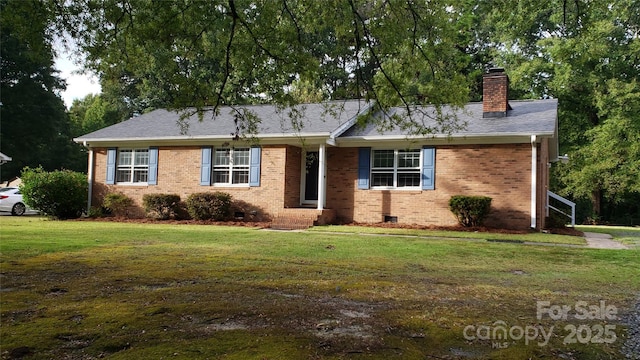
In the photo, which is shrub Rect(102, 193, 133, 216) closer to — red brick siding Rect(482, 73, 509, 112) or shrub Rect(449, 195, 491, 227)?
shrub Rect(449, 195, 491, 227)

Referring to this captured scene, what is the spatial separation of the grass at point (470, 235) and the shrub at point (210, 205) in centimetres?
380

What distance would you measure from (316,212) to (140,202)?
7.41m

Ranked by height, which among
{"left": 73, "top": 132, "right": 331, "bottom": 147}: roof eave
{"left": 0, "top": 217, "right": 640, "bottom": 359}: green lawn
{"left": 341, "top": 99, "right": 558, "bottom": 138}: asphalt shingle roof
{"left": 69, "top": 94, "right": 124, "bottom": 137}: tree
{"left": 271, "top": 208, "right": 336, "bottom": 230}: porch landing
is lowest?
{"left": 0, "top": 217, "right": 640, "bottom": 359}: green lawn

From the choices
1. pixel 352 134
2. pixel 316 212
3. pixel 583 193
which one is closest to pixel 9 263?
pixel 316 212

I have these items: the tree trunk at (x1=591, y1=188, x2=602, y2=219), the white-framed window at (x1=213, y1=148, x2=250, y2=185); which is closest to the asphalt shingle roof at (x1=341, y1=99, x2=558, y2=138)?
the white-framed window at (x1=213, y1=148, x2=250, y2=185)

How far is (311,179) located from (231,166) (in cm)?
297

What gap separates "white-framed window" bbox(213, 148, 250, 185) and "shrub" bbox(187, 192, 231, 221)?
787 mm

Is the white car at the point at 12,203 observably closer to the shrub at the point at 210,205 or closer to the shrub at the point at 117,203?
the shrub at the point at 117,203

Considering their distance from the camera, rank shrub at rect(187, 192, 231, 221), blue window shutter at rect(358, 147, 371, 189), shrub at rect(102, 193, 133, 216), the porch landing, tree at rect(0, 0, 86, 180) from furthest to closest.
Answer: tree at rect(0, 0, 86, 180) < shrub at rect(102, 193, 133, 216) < shrub at rect(187, 192, 231, 221) < blue window shutter at rect(358, 147, 371, 189) < the porch landing

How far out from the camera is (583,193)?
91.9 feet

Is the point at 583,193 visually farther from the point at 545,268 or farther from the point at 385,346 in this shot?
the point at 385,346

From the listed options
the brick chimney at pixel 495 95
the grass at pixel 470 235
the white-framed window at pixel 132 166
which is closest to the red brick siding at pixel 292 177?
the grass at pixel 470 235

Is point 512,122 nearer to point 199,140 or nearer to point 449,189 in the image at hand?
point 449,189

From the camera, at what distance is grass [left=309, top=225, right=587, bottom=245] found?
1245cm
